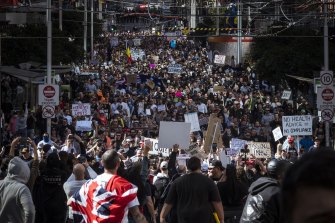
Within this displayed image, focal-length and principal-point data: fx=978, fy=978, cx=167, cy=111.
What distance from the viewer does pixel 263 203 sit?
254 inches

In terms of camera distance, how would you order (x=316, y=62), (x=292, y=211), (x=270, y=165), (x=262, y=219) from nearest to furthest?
(x=292, y=211) < (x=262, y=219) < (x=270, y=165) < (x=316, y=62)

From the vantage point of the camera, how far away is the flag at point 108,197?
23.7 ft

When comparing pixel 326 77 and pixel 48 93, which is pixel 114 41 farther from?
pixel 326 77

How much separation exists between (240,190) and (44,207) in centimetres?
267

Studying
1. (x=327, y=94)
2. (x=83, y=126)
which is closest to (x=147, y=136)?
(x=83, y=126)

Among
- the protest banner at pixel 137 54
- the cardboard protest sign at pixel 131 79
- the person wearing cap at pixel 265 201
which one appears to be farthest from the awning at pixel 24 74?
the protest banner at pixel 137 54

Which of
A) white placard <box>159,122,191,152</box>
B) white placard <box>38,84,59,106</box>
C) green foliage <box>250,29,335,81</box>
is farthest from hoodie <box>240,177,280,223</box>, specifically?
green foliage <box>250,29,335,81</box>

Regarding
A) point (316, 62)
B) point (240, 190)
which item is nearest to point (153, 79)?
point (316, 62)

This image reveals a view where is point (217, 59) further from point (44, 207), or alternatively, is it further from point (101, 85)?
point (44, 207)

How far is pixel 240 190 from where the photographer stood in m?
11.8

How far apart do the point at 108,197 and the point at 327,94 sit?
1885 cm

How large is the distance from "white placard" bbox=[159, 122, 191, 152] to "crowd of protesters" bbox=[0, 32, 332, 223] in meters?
0.61

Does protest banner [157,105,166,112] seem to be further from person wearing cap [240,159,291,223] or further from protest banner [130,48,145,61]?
protest banner [130,48,145,61]

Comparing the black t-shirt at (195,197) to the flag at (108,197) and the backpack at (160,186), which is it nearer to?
the flag at (108,197)
